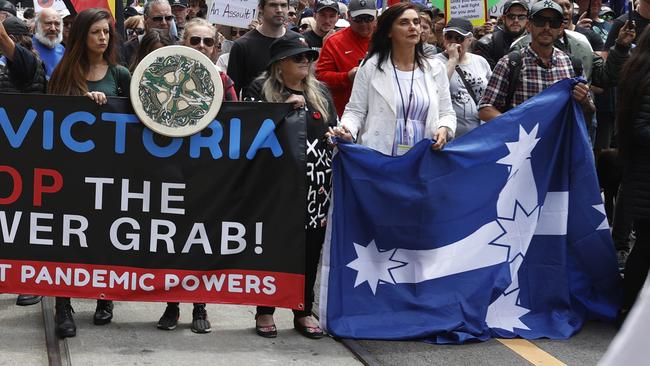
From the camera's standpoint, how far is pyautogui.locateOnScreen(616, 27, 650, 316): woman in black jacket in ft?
18.7

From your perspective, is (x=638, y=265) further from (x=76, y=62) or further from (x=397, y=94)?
(x=76, y=62)

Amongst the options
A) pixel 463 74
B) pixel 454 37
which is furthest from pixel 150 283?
pixel 454 37

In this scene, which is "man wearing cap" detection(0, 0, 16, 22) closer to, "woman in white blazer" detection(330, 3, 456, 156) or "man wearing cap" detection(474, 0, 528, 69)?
"man wearing cap" detection(474, 0, 528, 69)

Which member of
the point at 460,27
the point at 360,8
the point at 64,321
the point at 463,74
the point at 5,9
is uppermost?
the point at 5,9

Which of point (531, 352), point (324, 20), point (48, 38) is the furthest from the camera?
point (324, 20)

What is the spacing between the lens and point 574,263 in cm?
592

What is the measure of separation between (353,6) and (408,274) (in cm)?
278

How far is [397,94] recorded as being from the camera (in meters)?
5.76

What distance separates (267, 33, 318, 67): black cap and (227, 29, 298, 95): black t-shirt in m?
1.49

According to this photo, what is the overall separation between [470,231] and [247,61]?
2.31 m

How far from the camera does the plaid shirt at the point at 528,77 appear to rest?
6.42 m

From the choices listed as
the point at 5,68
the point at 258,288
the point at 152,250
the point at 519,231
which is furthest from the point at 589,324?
the point at 5,68

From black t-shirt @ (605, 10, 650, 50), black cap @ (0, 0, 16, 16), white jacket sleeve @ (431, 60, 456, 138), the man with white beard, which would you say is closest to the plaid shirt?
white jacket sleeve @ (431, 60, 456, 138)

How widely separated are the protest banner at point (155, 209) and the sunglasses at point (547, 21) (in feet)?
5.94
